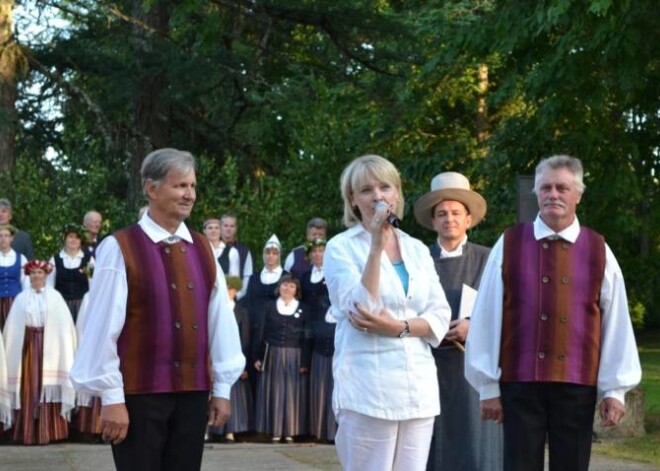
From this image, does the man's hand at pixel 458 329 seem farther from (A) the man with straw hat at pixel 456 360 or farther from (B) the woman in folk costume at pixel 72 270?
(B) the woman in folk costume at pixel 72 270

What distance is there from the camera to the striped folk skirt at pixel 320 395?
15.1 m

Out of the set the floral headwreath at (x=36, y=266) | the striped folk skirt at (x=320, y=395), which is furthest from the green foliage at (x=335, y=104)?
the floral headwreath at (x=36, y=266)

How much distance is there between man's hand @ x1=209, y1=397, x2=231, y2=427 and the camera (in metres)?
5.96

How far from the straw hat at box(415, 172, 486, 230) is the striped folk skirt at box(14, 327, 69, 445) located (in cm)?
733

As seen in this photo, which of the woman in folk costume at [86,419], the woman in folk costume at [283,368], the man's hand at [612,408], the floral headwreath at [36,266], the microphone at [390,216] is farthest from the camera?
the woman in folk costume at [283,368]

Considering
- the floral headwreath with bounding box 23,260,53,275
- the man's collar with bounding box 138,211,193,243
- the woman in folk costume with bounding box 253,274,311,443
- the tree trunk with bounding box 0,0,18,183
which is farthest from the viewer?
the tree trunk with bounding box 0,0,18,183

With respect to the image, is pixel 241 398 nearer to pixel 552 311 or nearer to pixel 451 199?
pixel 451 199

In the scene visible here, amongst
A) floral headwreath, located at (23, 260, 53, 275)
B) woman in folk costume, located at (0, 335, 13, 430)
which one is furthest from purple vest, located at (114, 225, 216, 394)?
woman in folk costume, located at (0, 335, 13, 430)

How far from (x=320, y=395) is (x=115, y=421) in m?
9.58

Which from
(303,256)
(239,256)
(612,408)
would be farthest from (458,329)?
(239,256)

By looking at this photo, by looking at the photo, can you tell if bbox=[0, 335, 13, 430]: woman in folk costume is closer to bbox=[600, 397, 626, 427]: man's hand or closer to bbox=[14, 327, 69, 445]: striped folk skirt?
bbox=[14, 327, 69, 445]: striped folk skirt

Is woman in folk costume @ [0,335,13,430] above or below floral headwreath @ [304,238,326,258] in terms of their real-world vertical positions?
below

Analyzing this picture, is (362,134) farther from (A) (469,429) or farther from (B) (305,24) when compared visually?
(A) (469,429)

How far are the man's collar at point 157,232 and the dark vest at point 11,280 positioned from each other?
9120 mm
